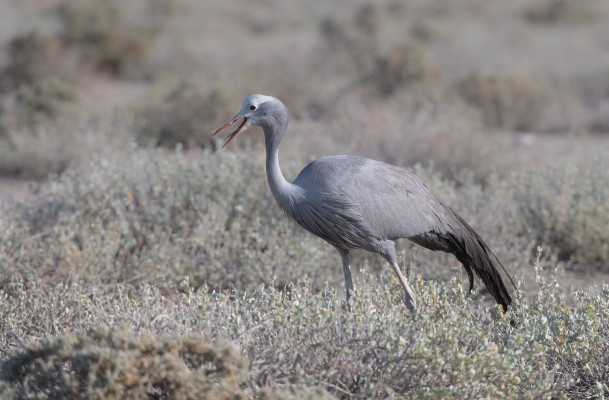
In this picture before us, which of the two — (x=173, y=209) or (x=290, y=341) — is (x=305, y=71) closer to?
(x=173, y=209)

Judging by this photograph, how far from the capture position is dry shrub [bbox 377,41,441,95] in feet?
40.0

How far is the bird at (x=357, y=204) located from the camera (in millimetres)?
4430

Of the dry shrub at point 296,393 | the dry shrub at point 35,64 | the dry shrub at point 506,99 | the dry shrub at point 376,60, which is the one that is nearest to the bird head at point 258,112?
the dry shrub at point 296,393

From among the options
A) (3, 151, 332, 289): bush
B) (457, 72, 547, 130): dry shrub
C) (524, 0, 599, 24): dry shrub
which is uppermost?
(3, 151, 332, 289): bush

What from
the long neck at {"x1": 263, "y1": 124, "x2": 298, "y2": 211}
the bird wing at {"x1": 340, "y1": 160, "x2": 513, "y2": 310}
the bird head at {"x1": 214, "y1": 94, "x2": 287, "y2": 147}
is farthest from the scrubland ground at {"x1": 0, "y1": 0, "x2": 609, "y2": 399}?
the bird head at {"x1": 214, "y1": 94, "x2": 287, "y2": 147}

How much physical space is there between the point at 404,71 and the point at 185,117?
12.3ft

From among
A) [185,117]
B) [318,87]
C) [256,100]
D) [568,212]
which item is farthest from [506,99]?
[256,100]

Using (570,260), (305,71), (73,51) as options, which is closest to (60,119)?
(73,51)

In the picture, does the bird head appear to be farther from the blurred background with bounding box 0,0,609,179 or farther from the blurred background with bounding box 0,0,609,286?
the blurred background with bounding box 0,0,609,179

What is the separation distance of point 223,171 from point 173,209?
458 millimetres

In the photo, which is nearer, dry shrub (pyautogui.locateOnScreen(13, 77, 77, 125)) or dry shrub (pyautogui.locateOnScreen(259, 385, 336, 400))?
dry shrub (pyautogui.locateOnScreen(259, 385, 336, 400))

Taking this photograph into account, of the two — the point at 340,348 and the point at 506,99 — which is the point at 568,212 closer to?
the point at 340,348

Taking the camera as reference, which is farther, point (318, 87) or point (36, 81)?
point (318, 87)

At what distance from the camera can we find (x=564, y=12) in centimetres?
2242
